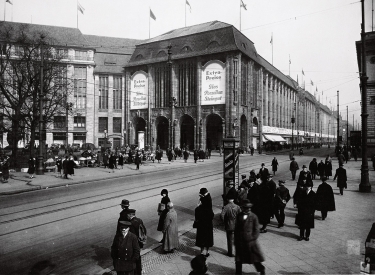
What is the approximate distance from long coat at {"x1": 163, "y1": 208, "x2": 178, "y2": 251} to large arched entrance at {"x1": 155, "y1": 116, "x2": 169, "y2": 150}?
46.0 metres

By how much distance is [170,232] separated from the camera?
6578 mm

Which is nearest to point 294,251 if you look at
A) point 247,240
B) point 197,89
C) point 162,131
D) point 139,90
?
point 247,240

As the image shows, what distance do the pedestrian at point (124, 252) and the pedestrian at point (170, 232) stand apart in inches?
83.8

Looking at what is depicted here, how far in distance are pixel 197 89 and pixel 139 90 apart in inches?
495

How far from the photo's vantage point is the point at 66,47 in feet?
179

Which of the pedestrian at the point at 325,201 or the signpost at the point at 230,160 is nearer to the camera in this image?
the pedestrian at the point at 325,201

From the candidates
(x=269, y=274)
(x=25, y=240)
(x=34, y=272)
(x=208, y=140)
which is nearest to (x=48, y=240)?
(x=25, y=240)

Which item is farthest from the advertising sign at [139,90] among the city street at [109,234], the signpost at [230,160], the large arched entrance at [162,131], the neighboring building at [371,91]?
the signpost at [230,160]

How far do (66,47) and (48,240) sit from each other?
178 ft

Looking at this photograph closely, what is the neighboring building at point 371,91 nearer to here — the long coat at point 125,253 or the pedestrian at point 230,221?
the pedestrian at point 230,221

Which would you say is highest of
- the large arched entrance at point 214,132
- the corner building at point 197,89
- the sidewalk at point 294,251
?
the corner building at point 197,89

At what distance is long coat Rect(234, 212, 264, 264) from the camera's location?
17.5 feet

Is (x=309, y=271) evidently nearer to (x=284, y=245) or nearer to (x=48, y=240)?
(x=284, y=245)

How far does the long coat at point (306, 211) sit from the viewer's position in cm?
732
